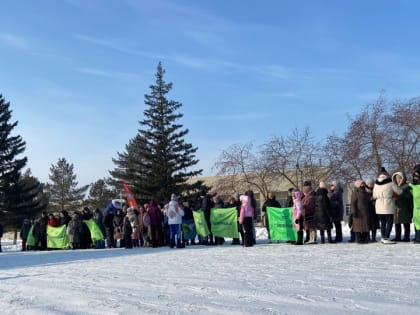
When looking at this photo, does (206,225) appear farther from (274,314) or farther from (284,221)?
(274,314)

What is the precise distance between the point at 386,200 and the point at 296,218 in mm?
2730

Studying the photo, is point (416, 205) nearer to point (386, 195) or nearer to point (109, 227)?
point (386, 195)

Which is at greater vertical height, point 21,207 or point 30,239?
point 21,207

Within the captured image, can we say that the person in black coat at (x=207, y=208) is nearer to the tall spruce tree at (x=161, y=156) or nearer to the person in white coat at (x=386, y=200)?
the person in white coat at (x=386, y=200)

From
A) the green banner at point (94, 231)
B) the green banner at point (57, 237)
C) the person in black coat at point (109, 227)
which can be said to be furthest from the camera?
the green banner at point (57, 237)

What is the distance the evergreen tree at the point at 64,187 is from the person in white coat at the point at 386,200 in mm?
80060

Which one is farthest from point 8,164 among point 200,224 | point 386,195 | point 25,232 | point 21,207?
point 386,195

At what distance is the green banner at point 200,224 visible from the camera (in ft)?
61.0

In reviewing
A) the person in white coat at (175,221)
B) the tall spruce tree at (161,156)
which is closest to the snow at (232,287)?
the person in white coat at (175,221)

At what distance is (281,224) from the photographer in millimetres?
16797

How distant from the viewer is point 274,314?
220 inches

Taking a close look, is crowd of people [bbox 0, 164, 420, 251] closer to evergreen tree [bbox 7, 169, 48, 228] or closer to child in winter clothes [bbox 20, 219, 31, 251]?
child in winter clothes [bbox 20, 219, 31, 251]

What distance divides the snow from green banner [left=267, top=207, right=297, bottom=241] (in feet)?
15.2

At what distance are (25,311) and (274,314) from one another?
10.0ft
